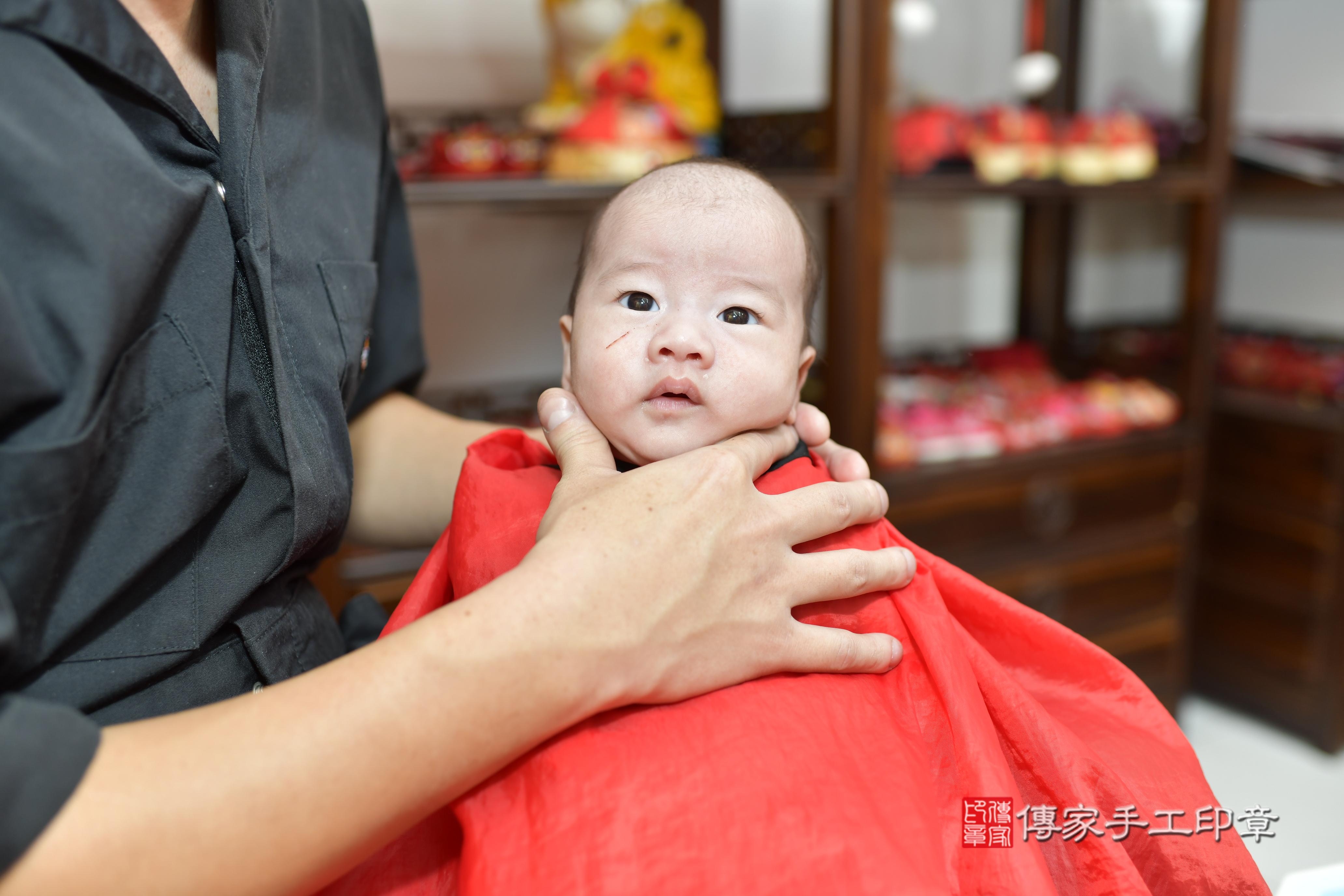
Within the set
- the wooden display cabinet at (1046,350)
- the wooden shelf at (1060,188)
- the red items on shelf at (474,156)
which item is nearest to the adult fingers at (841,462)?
the wooden display cabinet at (1046,350)

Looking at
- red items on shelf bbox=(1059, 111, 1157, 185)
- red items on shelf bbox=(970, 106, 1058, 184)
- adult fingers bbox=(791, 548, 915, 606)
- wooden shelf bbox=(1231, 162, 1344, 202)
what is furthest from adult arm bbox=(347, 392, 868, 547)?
wooden shelf bbox=(1231, 162, 1344, 202)

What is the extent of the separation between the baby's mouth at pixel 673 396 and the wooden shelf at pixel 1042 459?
3.69 feet

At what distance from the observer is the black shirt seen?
1.81ft

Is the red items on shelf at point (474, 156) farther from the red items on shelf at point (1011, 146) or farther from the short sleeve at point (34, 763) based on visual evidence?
the short sleeve at point (34, 763)

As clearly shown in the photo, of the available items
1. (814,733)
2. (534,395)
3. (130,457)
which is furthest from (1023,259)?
(130,457)

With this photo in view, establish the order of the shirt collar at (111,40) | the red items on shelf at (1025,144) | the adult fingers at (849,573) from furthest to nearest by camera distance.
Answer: the red items on shelf at (1025,144) < the adult fingers at (849,573) < the shirt collar at (111,40)

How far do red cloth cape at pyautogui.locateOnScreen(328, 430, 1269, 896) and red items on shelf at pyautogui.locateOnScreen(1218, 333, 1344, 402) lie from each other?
1.82m

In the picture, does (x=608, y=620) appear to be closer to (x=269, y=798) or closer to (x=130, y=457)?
(x=269, y=798)

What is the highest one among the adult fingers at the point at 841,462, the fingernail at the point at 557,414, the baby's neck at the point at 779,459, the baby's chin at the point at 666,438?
the fingernail at the point at 557,414

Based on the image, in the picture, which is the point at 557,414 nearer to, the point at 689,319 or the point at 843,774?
the point at 689,319

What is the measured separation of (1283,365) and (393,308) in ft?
7.20

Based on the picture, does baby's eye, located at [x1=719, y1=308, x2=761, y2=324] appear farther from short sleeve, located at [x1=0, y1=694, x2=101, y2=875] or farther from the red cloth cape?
short sleeve, located at [x1=0, y1=694, x2=101, y2=875]

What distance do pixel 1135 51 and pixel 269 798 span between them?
256 cm

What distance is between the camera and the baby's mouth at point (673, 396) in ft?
2.61
